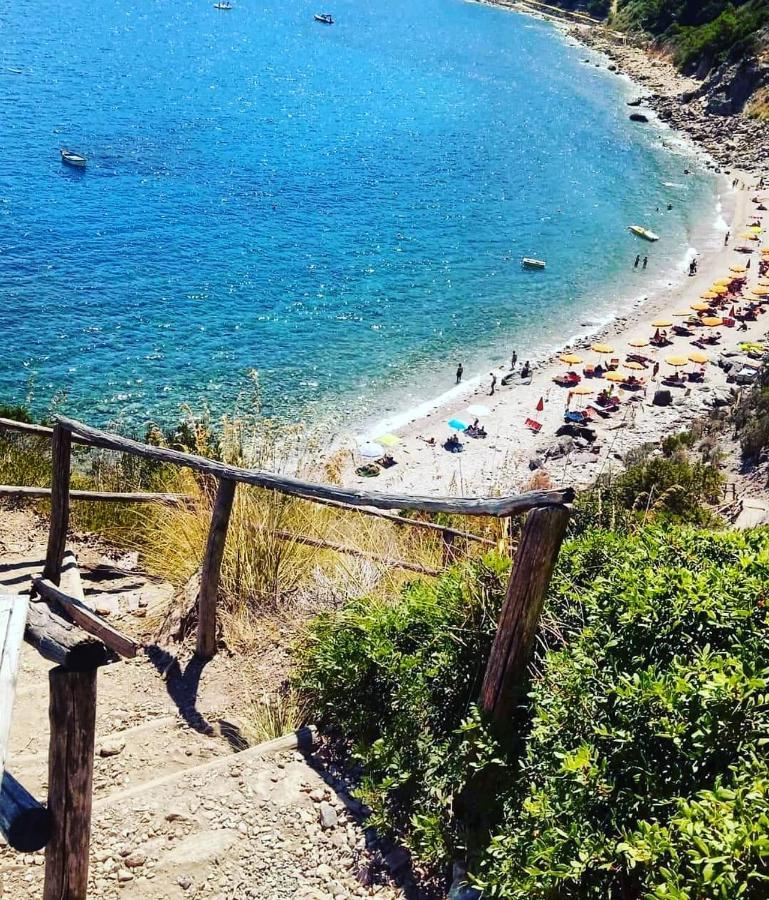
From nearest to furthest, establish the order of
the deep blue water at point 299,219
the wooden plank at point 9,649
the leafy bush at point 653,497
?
1. the wooden plank at point 9,649
2. the leafy bush at point 653,497
3. the deep blue water at point 299,219

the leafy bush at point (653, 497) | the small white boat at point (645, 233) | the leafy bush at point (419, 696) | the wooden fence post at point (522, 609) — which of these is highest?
the wooden fence post at point (522, 609)

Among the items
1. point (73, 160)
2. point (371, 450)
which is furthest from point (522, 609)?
point (73, 160)

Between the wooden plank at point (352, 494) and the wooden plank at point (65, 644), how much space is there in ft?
6.38

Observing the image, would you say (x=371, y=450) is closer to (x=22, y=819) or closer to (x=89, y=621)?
(x=89, y=621)

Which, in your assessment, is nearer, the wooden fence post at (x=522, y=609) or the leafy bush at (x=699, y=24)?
the wooden fence post at (x=522, y=609)

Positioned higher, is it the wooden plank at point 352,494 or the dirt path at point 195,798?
the wooden plank at point 352,494

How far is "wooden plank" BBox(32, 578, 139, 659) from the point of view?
14.2 ft

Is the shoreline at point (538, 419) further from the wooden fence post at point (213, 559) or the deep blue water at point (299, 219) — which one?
the wooden fence post at point (213, 559)

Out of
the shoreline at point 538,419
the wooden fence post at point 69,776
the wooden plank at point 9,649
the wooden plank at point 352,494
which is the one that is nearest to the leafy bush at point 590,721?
the wooden plank at point 352,494

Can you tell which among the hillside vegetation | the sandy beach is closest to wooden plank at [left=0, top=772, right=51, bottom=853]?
the sandy beach

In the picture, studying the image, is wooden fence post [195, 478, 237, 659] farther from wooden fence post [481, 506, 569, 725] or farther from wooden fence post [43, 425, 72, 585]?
wooden fence post [481, 506, 569, 725]

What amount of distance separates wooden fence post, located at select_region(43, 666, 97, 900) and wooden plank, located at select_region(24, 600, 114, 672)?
1.9 inches

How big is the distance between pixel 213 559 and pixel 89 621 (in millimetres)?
1234

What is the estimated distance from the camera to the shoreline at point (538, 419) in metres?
23.2
